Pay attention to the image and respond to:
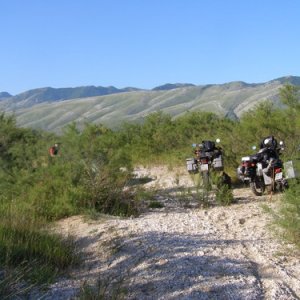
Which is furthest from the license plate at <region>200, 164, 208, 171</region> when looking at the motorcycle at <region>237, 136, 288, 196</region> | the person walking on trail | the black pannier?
the person walking on trail

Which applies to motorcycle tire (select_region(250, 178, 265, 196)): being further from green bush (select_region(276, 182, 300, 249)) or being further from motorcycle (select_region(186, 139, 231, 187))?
A: green bush (select_region(276, 182, 300, 249))

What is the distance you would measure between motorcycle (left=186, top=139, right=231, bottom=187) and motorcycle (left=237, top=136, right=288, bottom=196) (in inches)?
21.5

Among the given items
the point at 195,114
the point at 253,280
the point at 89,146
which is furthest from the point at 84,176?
the point at 195,114

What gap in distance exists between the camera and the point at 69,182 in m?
8.70

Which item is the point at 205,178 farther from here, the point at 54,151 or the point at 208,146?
the point at 54,151

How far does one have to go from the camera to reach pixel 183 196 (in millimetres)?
9531

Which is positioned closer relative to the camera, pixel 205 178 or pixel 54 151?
Answer: pixel 54 151

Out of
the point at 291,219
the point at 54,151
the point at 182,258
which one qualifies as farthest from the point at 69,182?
the point at 291,219

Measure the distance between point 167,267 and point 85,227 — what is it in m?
2.24

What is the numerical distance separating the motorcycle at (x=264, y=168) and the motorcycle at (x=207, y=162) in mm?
545

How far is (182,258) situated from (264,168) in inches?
179

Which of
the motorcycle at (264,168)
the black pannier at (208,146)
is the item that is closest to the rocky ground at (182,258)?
the motorcycle at (264,168)

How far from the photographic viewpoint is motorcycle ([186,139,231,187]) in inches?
410

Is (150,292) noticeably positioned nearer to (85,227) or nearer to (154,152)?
(85,227)
